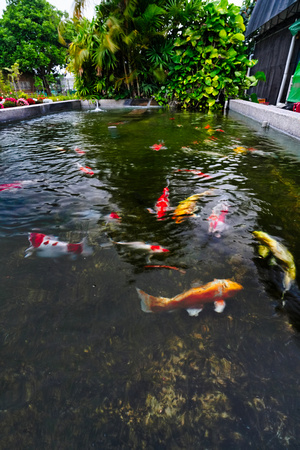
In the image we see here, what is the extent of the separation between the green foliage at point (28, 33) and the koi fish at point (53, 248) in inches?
1166

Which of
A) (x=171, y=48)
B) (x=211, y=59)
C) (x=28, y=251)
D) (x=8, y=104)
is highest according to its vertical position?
(x=171, y=48)

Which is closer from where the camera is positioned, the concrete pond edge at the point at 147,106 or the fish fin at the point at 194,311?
the fish fin at the point at 194,311

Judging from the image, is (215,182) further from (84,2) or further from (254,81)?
(84,2)

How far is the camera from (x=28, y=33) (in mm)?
24656

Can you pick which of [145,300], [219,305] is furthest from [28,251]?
[219,305]

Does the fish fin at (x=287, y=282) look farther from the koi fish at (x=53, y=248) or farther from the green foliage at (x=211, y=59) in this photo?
the green foliage at (x=211, y=59)

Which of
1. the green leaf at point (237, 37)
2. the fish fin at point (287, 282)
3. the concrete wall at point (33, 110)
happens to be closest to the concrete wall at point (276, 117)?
the green leaf at point (237, 37)

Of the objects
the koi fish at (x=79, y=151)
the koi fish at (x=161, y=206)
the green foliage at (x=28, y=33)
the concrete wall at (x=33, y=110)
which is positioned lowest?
the koi fish at (x=161, y=206)

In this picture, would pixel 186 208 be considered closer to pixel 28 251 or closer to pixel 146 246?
pixel 146 246

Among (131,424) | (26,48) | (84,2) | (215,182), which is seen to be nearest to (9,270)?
(131,424)

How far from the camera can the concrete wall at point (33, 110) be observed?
865 centimetres

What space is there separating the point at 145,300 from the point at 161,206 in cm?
138

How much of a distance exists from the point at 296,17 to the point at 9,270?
14.3m

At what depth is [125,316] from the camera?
1396 millimetres
